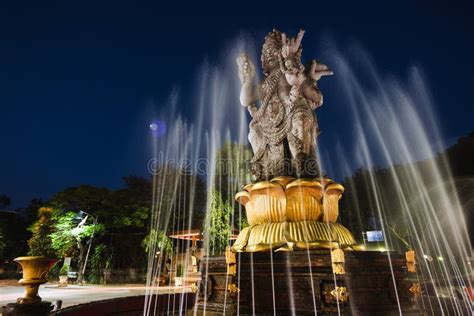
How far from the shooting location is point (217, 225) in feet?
79.0

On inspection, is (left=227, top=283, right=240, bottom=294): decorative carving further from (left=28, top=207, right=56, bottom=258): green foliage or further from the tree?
(left=28, top=207, right=56, bottom=258): green foliage

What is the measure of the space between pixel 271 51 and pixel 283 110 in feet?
8.15

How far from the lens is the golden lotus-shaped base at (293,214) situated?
7918 mm

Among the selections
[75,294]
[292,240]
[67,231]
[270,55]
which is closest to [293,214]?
[292,240]

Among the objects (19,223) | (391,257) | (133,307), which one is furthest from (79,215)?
(391,257)

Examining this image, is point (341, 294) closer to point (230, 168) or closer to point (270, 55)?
point (270, 55)

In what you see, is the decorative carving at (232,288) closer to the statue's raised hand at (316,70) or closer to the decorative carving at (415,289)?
the decorative carving at (415,289)

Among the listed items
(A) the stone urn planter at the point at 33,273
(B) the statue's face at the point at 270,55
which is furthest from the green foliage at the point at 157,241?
(A) the stone urn planter at the point at 33,273

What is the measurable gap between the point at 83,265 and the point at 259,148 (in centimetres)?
2523

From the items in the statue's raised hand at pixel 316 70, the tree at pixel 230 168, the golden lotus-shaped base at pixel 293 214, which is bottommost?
the golden lotus-shaped base at pixel 293 214

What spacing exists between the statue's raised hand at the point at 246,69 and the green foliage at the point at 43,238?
85.8 feet

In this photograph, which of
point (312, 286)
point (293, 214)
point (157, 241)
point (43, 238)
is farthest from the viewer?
point (43, 238)

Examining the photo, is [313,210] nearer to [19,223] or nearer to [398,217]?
[398,217]

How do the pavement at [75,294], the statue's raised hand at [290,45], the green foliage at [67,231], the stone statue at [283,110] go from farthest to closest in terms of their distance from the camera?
the green foliage at [67,231]
the pavement at [75,294]
the statue's raised hand at [290,45]
the stone statue at [283,110]
